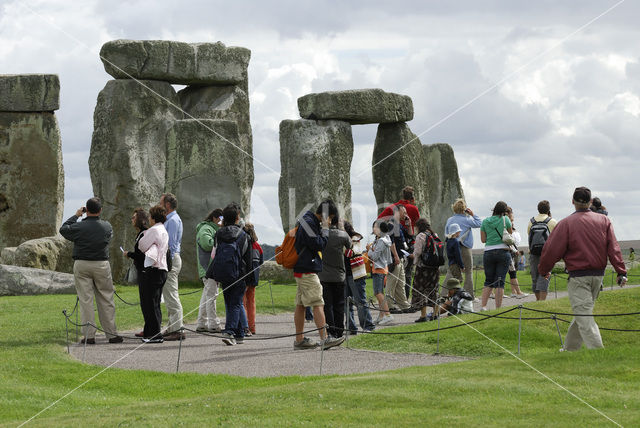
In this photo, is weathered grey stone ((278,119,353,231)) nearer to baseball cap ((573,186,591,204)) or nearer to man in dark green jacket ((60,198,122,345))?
man in dark green jacket ((60,198,122,345))

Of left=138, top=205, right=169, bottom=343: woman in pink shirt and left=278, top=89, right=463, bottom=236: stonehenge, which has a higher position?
left=278, top=89, right=463, bottom=236: stonehenge

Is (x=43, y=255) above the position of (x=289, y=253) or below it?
above

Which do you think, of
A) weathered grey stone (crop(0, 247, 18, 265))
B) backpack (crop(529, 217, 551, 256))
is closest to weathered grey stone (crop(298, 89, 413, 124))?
weathered grey stone (crop(0, 247, 18, 265))

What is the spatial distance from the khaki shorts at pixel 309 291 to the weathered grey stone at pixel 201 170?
9910mm

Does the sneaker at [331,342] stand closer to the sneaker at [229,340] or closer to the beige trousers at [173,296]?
the sneaker at [229,340]

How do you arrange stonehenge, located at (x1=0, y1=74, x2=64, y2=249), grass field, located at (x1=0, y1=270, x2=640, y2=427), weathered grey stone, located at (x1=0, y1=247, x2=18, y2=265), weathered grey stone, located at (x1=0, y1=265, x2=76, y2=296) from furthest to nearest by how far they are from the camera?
stonehenge, located at (x1=0, y1=74, x2=64, y2=249)
weathered grey stone, located at (x1=0, y1=247, x2=18, y2=265)
weathered grey stone, located at (x1=0, y1=265, x2=76, y2=296)
grass field, located at (x1=0, y1=270, x2=640, y2=427)

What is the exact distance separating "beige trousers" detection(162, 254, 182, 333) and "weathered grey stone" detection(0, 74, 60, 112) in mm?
14615

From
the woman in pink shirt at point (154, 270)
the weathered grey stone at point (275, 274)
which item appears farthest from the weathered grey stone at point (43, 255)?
the woman in pink shirt at point (154, 270)

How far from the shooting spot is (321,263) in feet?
41.3

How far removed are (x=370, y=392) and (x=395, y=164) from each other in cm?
1636

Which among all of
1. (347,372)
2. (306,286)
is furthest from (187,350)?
(347,372)

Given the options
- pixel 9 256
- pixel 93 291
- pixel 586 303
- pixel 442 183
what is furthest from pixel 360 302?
pixel 442 183

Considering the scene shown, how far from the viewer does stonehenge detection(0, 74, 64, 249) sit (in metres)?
27.2

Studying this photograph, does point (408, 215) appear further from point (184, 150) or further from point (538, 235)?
point (184, 150)
